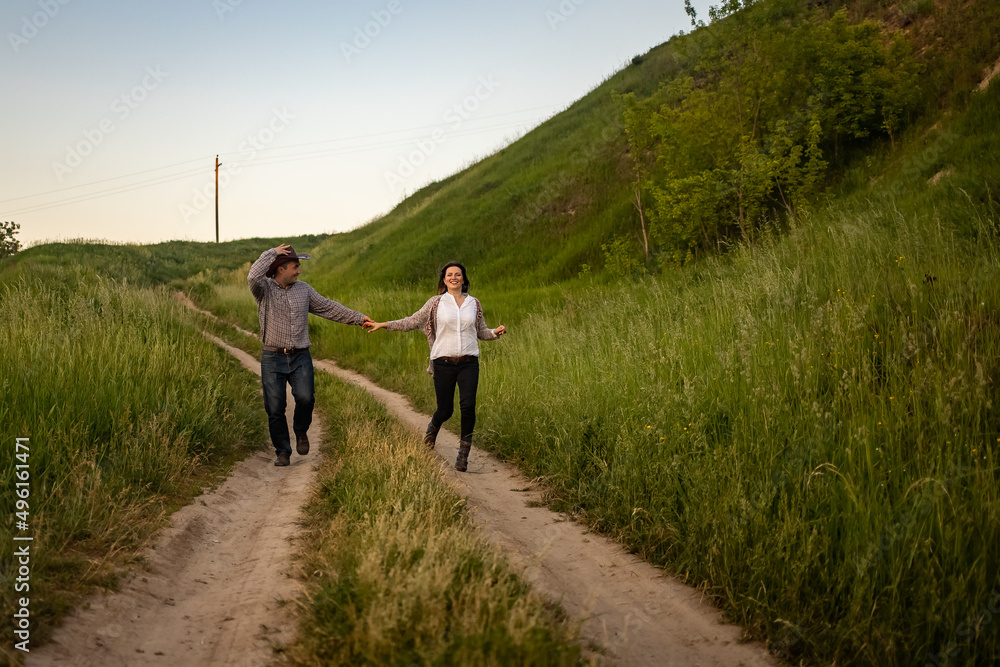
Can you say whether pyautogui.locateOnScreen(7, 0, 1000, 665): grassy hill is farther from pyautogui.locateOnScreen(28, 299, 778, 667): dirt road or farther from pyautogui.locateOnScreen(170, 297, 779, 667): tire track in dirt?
pyautogui.locateOnScreen(28, 299, 778, 667): dirt road

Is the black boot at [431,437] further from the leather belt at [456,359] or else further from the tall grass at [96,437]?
the tall grass at [96,437]

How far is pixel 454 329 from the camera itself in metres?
7.26

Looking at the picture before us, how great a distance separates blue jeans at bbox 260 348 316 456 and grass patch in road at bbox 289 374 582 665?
301 cm

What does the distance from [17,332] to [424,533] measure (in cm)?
614

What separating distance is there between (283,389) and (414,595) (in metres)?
5.41

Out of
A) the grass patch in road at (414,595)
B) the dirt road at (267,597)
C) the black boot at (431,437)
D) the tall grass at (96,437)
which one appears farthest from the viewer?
the black boot at (431,437)

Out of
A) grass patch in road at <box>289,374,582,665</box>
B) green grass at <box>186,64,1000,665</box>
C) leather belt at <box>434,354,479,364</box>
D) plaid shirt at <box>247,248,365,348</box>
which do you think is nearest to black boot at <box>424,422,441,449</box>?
leather belt at <box>434,354,479,364</box>

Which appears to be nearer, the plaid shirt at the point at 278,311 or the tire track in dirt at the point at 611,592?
the tire track in dirt at the point at 611,592

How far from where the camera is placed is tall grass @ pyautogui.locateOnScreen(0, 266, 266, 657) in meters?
3.93

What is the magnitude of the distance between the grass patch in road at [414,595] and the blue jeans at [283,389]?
301 cm

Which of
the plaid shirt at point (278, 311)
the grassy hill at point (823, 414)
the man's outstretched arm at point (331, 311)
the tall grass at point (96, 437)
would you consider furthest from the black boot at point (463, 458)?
the tall grass at point (96, 437)

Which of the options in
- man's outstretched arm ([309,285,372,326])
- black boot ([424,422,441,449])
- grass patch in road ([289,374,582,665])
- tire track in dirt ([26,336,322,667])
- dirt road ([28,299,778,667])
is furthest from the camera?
man's outstretched arm ([309,285,372,326])

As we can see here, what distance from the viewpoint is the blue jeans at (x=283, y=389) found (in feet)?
25.4

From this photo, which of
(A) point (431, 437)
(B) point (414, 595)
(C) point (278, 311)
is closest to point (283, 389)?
(C) point (278, 311)
